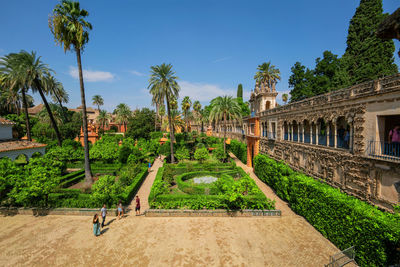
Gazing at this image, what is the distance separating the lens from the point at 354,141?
1212cm

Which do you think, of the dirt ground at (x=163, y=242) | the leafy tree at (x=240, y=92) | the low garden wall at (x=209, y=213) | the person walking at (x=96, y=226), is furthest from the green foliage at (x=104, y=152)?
the leafy tree at (x=240, y=92)

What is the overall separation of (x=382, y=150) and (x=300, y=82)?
37.2 meters

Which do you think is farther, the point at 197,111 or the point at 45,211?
the point at 197,111

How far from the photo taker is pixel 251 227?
44.5 feet

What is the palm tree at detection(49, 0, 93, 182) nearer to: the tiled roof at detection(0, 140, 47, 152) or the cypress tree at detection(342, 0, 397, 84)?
the tiled roof at detection(0, 140, 47, 152)

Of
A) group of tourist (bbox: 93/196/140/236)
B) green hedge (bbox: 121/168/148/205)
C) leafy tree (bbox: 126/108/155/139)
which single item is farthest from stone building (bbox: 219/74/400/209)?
leafy tree (bbox: 126/108/155/139)

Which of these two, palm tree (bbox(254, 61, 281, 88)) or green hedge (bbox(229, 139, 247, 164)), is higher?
palm tree (bbox(254, 61, 281, 88))

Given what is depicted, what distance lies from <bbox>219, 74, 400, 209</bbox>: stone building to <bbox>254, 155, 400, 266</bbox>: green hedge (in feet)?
4.38

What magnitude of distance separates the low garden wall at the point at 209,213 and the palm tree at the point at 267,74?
39.2 metres

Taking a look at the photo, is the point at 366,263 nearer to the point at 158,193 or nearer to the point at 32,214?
the point at 158,193

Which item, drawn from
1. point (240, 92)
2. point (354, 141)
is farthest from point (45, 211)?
point (240, 92)

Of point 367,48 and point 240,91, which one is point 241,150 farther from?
point 240,91

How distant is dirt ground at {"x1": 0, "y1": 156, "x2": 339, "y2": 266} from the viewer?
10.3 m

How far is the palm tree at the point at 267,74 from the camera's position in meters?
47.7
